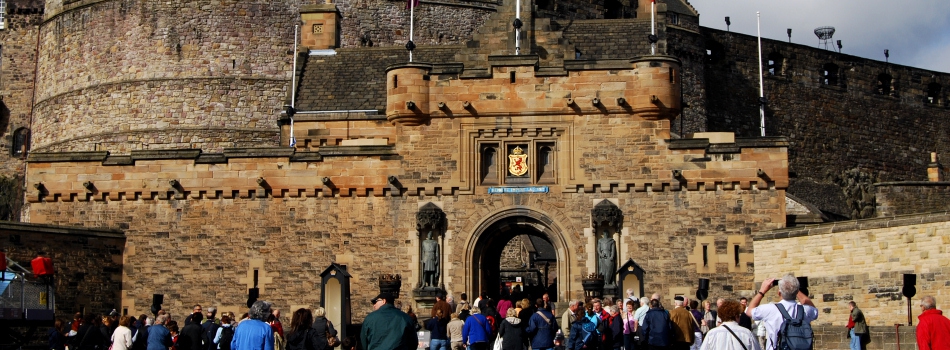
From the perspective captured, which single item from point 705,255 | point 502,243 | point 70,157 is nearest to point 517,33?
point 502,243

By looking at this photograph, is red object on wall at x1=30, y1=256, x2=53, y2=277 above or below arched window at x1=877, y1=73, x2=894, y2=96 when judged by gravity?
below

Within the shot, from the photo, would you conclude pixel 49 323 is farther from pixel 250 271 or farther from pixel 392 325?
pixel 392 325

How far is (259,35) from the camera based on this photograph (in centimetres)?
5056

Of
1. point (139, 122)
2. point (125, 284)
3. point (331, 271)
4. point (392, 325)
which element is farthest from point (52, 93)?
point (392, 325)

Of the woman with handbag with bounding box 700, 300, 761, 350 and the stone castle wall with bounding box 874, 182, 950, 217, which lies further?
the stone castle wall with bounding box 874, 182, 950, 217

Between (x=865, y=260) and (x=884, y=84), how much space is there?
36.2 m

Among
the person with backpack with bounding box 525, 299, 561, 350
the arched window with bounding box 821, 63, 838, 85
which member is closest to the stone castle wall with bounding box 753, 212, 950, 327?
the person with backpack with bounding box 525, 299, 561, 350

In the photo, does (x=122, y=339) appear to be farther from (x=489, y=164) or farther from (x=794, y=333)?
(x=489, y=164)

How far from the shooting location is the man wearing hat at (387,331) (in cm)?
1609

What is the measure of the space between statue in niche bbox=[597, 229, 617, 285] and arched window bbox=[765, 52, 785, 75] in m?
30.5

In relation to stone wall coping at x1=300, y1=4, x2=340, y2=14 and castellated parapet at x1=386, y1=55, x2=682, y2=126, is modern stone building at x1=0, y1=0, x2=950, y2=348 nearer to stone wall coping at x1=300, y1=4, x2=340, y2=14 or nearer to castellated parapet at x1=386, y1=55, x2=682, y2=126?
castellated parapet at x1=386, y1=55, x2=682, y2=126

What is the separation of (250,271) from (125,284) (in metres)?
2.69

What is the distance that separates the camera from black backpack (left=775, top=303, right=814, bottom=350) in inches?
575

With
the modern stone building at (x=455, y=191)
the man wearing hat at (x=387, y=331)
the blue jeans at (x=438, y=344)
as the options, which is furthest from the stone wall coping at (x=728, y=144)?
the man wearing hat at (x=387, y=331)
